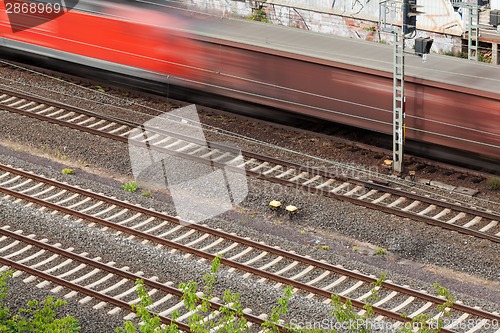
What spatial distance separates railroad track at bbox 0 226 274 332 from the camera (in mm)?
13094

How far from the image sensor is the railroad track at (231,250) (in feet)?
43.4

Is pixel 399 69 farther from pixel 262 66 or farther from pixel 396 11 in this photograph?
pixel 396 11

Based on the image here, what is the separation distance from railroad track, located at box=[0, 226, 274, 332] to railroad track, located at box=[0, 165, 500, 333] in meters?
1.00

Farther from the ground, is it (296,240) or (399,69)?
(399,69)

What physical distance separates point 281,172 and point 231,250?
10.1 ft

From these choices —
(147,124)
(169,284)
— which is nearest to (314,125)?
(147,124)

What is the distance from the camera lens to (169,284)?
13.8m

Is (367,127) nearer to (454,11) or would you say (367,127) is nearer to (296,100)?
(296,100)

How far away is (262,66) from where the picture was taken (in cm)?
1889

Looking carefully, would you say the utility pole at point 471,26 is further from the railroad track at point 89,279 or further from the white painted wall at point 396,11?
the railroad track at point 89,279

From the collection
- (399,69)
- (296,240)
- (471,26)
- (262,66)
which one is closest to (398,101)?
(399,69)

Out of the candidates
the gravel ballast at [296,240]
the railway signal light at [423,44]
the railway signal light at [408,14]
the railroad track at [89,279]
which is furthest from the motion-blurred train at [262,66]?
the railroad track at [89,279]

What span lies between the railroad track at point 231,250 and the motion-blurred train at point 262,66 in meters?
4.27

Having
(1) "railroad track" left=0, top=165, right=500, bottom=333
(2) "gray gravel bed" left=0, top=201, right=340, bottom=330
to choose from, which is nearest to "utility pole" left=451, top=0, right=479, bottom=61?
(1) "railroad track" left=0, top=165, right=500, bottom=333
